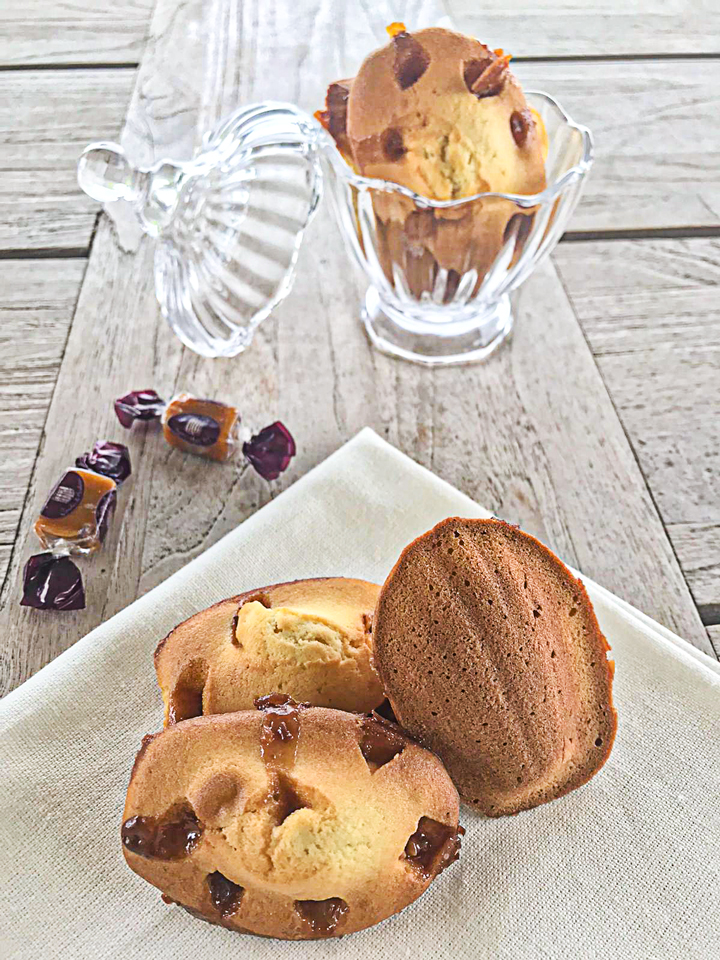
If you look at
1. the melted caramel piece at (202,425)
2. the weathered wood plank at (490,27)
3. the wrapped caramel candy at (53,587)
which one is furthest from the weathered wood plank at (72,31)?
the wrapped caramel candy at (53,587)

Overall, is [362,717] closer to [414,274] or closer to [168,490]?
[168,490]

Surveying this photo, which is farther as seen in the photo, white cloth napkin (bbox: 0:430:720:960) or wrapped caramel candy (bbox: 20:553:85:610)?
wrapped caramel candy (bbox: 20:553:85:610)

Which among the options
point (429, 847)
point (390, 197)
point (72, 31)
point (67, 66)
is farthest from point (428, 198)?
point (72, 31)

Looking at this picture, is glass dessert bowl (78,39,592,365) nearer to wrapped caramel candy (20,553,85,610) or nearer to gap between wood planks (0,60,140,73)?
wrapped caramel candy (20,553,85,610)

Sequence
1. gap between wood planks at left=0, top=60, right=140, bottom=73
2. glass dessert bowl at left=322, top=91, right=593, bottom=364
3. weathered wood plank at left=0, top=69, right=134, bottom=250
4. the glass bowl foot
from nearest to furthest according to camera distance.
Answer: glass dessert bowl at left=322, top=91, right=593, bottom=364
the glass bowl foot
weathered wood plank at left=0, top=69, right=134, bottom=250
gap between wood planks at left=0, top=60, right=140, bottom=73

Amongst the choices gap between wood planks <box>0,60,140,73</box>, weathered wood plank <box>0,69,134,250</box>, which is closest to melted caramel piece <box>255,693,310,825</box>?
weathered wood plank <box>0,69,134,250</box>

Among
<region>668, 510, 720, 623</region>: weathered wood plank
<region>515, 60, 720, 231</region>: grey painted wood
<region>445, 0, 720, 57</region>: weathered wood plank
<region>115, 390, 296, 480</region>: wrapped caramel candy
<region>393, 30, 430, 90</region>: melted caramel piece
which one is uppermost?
<region>393, 30, 430, 90</region>: melted caramel piece
